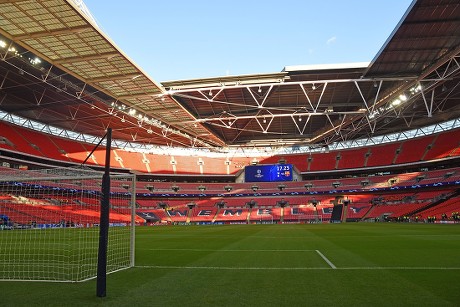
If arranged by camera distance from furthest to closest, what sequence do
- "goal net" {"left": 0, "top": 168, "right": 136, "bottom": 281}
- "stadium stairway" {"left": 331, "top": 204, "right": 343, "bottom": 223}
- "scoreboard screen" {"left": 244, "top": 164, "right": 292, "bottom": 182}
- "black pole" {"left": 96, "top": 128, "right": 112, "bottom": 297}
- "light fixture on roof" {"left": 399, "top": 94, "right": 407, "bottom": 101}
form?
"stadium stairway" {"left": 331, "top": 204, "right": 343, "bottom": 223}, "scoreboard screen" {"left": 244, "top": 164, "right": 292, "bottom": 182}, "light fixture on roof" {"left": 399, "top": 94, "right": 407, "bottom": 101}, "goal net" {"left": 0, "top": 168, "right": 136, "bottom": 281}, "black pole" {"left": 96, "top": 128, "right": 112, "bottom": 297}

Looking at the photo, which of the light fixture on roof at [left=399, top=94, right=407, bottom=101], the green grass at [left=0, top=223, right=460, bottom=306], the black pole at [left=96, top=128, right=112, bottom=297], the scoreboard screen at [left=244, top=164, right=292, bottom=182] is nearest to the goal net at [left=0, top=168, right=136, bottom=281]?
the black pole at [left=96, top=128, right=112, bottom=297]

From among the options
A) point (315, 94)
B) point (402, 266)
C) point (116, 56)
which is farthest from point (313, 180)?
point (402, 266)

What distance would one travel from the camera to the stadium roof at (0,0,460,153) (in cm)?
2100

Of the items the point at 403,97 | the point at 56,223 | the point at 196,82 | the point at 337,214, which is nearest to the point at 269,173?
the point at 337,214

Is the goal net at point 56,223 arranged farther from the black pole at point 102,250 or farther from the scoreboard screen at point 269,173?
the scoreboard screen at point 269,173

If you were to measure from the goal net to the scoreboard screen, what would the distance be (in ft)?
119

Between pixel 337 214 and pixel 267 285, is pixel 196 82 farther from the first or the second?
pixel 337 214

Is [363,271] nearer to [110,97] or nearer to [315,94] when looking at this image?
[315,94]

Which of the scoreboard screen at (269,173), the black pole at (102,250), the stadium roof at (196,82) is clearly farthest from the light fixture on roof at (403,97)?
the black pole at (102,250)

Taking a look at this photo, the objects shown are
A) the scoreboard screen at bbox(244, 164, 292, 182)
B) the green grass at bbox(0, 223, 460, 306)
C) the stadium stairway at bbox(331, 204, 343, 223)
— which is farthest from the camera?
the stadium stairway at bbox(331, 204, 343, 223)

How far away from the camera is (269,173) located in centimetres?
5362

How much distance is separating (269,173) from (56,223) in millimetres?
38794

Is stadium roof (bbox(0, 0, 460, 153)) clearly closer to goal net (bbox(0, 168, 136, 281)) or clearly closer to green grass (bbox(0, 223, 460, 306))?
goal net (bbox(0, 168, 136, 281))

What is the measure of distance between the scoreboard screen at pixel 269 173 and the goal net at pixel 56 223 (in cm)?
3616
